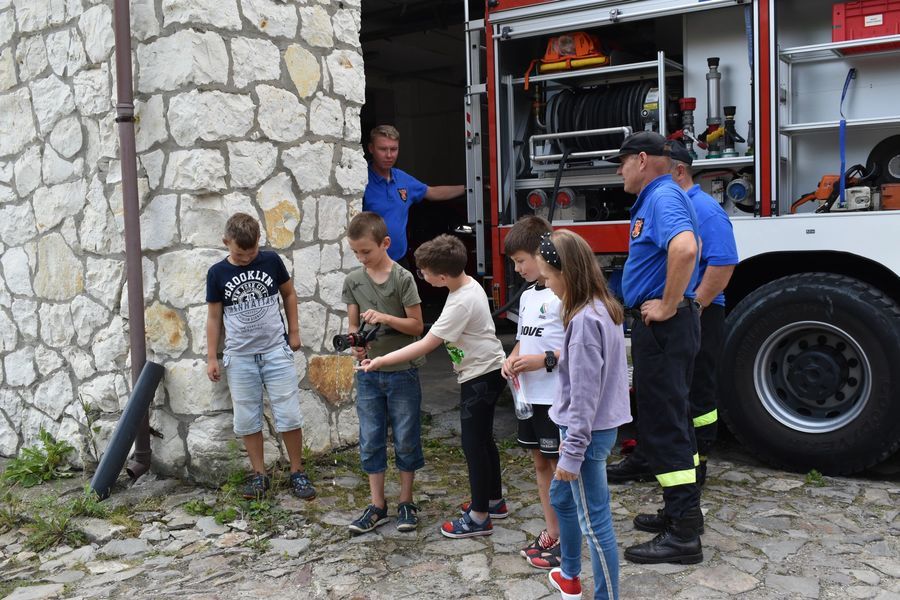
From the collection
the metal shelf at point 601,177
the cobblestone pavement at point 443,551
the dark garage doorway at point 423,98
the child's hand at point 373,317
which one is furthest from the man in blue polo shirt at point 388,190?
the dark garage doorway at point 423,98

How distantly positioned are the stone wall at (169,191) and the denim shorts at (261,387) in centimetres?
17

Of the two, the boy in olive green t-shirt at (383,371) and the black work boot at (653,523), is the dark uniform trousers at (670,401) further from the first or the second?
the boy in olive green t-shirt at (383,371)

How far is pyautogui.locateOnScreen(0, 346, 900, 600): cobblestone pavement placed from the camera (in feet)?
11.9

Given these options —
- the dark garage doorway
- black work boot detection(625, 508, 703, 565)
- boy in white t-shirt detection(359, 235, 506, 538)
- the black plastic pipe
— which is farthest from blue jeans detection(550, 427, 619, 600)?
the dark garage doorway

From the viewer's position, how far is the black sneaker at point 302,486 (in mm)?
4641

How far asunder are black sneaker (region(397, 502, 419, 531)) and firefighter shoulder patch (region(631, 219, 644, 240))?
1.62 m

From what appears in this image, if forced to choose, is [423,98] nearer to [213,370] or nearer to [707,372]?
[213,370]

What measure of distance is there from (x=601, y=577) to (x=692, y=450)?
0.99 meters

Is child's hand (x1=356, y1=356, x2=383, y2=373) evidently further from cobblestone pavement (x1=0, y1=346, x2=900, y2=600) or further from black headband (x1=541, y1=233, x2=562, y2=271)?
A: black headband (x1=541, y1=233, x2=562, y2=271)

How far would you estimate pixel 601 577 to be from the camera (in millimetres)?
3133

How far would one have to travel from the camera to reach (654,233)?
377cm

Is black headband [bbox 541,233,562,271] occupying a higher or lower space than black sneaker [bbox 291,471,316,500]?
higher

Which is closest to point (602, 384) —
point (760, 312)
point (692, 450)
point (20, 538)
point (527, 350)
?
point (527, 350)

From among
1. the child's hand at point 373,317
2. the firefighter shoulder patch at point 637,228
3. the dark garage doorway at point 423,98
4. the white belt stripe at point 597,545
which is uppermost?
the dark garage doorway at point 423,98
